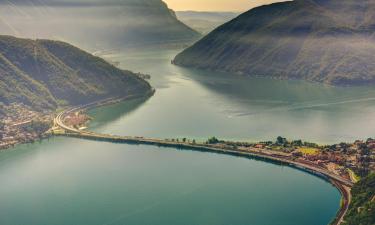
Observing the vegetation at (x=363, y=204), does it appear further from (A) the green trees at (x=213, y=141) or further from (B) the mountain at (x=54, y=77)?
(B) the mountain at (x=54, y=77)

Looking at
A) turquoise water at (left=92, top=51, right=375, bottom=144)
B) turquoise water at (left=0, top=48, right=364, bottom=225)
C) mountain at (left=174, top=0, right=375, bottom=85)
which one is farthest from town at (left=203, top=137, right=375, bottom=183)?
mountain at (left=174, top=0, right=375, bottom=85)

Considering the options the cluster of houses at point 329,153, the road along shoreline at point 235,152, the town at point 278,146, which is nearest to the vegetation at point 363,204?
the road along shoreline at point 235,152

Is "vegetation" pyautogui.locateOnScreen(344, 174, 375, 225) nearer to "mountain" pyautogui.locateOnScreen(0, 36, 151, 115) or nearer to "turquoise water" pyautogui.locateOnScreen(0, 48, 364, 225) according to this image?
"turquoise water" pyautogui.locateOnScreen(0, 48, 364, 225)

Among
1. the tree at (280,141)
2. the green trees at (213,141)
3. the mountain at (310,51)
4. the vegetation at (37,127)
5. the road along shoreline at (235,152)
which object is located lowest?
the road along shoreline at (235,152)

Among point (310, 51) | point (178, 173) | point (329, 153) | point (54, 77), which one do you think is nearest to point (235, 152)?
point (178, 173)

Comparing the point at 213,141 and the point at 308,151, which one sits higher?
the point at 213,141

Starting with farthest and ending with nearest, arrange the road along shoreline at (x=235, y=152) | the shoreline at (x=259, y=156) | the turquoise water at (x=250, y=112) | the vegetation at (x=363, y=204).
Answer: the turquoise water at (x=250, y=112)
the road along shoreline at (x=235, y=152)
the shoreline at (x=259, y=156)
the vegetation at (x=363, y=204)

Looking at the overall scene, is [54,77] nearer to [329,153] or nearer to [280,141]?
[280,141]

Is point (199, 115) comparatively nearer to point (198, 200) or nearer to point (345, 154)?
point (345, 154)
